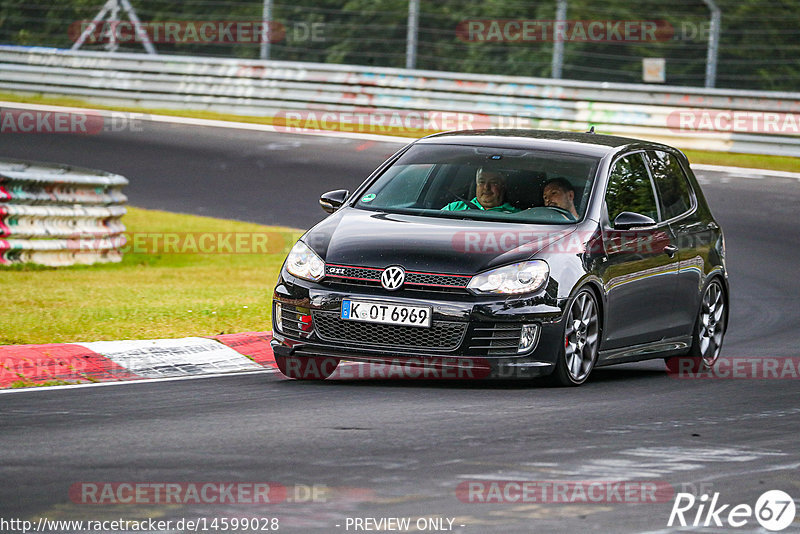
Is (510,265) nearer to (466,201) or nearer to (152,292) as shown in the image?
(466,201)

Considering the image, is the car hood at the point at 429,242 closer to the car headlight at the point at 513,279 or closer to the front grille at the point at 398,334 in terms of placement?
the car headlight at the point at 513,279

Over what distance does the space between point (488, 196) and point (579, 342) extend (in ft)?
3.99

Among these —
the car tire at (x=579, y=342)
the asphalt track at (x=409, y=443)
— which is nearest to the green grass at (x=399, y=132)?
the asphalt track at (x=409, y=443)

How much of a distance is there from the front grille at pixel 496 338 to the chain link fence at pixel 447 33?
62.5ft

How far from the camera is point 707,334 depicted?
36.1 feet

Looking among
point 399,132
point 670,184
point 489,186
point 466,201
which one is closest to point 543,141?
point 489,186

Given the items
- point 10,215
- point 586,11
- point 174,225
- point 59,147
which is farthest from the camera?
point 586,11

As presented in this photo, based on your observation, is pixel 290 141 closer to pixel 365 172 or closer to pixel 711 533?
pixel 365 172

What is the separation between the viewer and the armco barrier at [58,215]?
50.3ft

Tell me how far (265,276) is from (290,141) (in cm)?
1038

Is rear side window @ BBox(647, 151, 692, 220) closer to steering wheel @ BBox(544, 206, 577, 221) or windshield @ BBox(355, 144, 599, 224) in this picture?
windshield @ BBox(355, 144, 599, 224)

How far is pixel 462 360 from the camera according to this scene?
8805mm

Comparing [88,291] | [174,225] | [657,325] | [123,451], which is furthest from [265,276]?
[123,451]

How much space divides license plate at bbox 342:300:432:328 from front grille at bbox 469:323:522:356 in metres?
0.30
